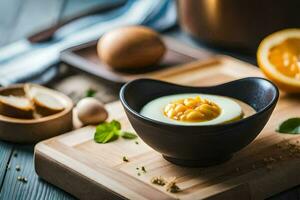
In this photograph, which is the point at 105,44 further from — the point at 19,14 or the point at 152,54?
the point at 19,14

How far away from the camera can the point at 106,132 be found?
1.23m

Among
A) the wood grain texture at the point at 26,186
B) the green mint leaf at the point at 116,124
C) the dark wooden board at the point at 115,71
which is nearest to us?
the wood grain texture at the point at 26,186

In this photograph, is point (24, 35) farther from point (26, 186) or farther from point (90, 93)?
point (26, 186)

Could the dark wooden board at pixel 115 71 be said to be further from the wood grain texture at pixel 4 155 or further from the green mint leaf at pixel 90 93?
the wood grain texture at pixel 4 155

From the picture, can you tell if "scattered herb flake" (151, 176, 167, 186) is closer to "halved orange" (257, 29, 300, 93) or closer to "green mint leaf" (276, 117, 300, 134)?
"green mint leaf" (276, 117, 300, 134)

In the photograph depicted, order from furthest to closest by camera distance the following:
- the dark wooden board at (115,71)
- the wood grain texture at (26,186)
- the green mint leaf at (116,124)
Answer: the dark wooden board at (115,71) < the green mint leaf at (116,124) < the wood grain texture at (26,186)

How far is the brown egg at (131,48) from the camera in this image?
153cm

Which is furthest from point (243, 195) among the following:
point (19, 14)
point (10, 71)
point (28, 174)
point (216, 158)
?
point (19, 14)

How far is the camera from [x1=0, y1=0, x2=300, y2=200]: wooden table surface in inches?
45.1

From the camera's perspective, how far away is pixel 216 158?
3.58ft

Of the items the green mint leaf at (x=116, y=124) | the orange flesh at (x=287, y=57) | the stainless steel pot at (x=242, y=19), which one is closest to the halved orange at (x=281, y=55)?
the orange flesh at (x=287, y=57)

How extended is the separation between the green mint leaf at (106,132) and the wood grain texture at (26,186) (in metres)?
0.12

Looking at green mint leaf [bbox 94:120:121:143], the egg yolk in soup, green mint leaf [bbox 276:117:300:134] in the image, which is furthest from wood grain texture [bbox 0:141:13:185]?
green mint leaf [bbox 276:117:300:134]

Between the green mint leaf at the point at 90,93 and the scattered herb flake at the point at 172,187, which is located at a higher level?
the scattered herb flake at the point at 172,187
